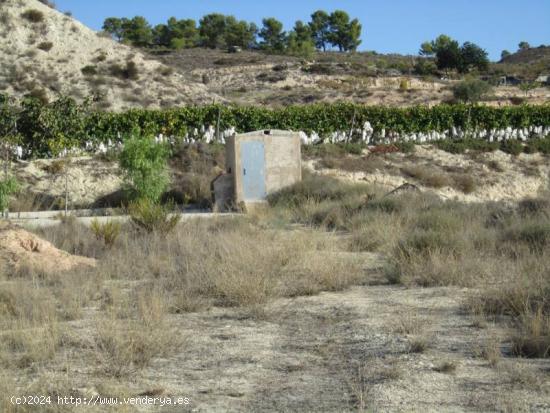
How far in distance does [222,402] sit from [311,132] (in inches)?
1080

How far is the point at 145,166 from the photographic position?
22.4 m

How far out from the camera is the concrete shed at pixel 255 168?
902 inches

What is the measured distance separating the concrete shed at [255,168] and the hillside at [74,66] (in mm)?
18479

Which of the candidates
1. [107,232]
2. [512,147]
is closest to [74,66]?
[512,147]

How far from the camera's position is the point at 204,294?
9609mm

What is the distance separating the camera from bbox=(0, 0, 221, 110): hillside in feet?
137

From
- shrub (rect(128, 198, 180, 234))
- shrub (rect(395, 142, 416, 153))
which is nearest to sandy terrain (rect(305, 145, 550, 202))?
shrub (rect(395, 142, 416, 153))

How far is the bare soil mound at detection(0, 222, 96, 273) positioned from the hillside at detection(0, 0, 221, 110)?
1116 inches

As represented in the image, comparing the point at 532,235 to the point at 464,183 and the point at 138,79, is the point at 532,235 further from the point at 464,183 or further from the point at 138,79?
the point at 138,79

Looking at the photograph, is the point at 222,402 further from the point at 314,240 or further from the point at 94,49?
the point at 94,49

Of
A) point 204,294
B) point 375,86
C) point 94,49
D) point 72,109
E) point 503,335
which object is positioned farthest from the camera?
point 375,86

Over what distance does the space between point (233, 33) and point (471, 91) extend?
148 feet

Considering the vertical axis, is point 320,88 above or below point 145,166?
above

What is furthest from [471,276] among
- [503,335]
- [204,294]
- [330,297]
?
[204,294]
